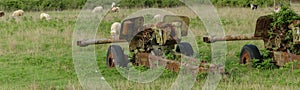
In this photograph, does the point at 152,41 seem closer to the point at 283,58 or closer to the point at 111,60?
the point at 111,60

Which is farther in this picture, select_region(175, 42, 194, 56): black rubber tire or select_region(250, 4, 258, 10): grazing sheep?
select_region(250, 4, 258, 10): grazing sheep

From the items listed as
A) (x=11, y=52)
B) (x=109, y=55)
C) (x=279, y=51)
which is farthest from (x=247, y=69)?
(x=11, y=52)

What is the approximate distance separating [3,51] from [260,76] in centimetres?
Answer: 727

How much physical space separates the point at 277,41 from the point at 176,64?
1.90 m

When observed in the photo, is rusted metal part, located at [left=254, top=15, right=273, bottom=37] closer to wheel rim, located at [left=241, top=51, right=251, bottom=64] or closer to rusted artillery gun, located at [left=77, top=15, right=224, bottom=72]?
wheel rim, located at [left=241, top=51, right=251, bottom=64]

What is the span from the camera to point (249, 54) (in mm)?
12266

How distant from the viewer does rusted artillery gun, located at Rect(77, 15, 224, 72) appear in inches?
473

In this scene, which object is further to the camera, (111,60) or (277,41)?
(111,60)

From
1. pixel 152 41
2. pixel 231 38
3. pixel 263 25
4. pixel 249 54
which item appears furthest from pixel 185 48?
pixel 263 25

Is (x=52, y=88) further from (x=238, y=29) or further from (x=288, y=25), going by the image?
(x=238, y=29)

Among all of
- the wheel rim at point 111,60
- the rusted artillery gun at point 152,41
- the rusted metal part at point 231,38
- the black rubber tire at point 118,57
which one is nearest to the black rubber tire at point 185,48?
the rusted artillery gun at point 152,41

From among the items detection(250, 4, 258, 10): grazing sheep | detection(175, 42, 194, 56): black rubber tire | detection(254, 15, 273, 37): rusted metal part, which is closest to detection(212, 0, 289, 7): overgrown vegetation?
detection(250, 4, 258, 10): grazing sheep

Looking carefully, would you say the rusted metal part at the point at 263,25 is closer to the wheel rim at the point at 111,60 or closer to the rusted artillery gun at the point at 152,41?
the rusted artillery gun at the point at 152,41

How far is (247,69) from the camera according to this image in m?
11.6
